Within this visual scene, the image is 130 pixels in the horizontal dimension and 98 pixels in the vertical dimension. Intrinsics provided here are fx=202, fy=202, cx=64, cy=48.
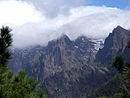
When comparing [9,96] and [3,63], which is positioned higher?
[3,63]

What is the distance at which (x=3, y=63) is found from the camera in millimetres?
17516

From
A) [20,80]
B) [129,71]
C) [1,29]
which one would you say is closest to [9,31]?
[1,29]

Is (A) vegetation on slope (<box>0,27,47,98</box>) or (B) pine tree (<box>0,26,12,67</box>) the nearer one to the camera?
(A) vegetation on slope (<box>0,27,47,98</box>)

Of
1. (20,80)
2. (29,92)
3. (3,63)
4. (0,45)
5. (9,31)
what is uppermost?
(9,31)

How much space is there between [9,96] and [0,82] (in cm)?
125

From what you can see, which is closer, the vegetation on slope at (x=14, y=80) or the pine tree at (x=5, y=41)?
the vegetation on slope at (x=14, y=80)

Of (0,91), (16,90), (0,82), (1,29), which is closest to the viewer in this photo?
(0,91)

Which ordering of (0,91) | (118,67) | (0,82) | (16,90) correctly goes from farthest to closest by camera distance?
(118,67) → (16,90) → (0,82) → (0,91)

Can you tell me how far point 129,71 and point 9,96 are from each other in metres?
9.29

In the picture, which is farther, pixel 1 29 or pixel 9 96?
pixel 1 29

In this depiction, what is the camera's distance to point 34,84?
1778cm

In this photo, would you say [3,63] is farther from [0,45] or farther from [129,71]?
[129,71]

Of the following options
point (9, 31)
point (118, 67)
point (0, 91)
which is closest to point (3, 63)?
point (9, 31)

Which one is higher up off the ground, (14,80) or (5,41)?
(5,41)
